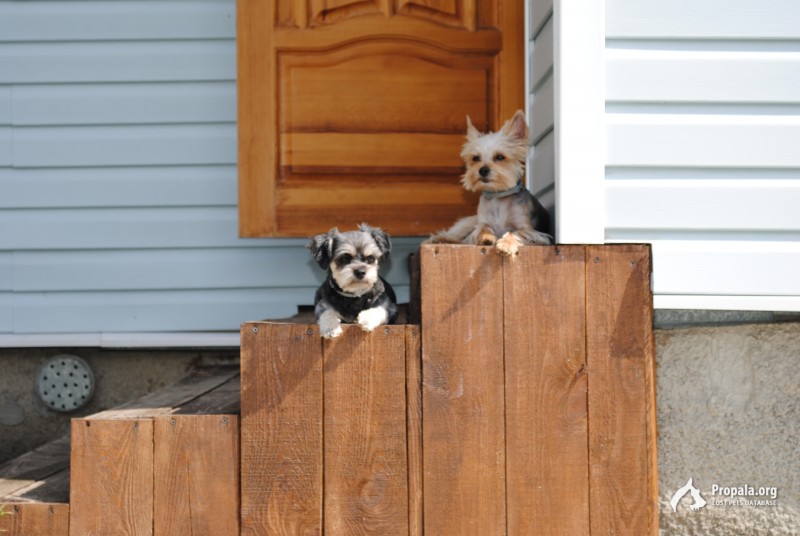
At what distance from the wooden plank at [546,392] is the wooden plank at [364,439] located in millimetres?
449

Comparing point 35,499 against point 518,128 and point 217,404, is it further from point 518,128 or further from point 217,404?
point 518,128

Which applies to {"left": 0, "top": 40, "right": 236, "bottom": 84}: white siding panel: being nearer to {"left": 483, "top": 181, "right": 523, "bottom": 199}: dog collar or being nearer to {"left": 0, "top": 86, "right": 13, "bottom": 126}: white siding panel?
{"left": 0, "top": 86, "right": 13, "bottom": 126}: white siding panel

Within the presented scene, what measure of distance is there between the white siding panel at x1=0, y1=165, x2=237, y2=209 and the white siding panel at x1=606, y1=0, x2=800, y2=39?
2646mm

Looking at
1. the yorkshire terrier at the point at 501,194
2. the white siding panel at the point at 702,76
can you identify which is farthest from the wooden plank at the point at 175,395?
the white siding panel at the point at 702,76

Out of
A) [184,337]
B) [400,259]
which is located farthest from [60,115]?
[400,259]

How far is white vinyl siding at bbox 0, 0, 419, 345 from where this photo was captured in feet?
16.6

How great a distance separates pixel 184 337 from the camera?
5.04m

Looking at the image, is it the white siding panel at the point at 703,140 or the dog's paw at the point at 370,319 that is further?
the white siding panel at the point at 703,140

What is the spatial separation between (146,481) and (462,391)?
135 centimetres

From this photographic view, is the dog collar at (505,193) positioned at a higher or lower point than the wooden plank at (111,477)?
higher

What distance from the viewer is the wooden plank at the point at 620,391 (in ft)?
11.1

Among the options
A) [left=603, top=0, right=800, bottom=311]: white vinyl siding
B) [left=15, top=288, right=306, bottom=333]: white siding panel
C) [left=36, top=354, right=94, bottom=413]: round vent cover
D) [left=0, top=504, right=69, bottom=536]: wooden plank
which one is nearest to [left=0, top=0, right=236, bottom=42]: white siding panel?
[left=15, top=288, right=306, bottom=333]: white siding panel

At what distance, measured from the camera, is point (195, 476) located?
342 cm

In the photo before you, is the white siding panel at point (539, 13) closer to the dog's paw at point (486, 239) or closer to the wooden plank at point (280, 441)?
the dog's paw at point (486, 239)
